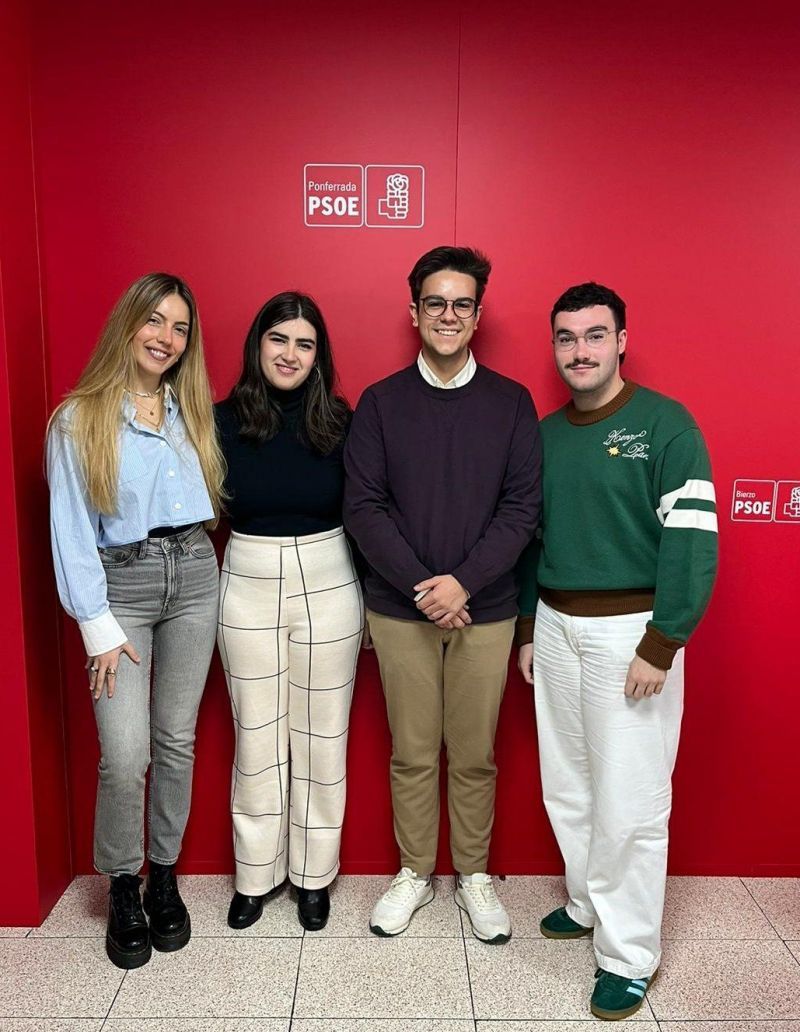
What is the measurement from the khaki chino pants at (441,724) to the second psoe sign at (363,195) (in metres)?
1.17

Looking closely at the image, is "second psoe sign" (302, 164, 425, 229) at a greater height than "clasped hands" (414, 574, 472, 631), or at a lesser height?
greater

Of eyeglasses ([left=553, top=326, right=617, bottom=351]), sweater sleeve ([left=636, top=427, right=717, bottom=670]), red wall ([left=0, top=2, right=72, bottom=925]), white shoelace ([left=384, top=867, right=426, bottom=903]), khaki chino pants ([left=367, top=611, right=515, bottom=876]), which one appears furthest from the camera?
white shoelace ([left=384, top=867, right=426, bottom=903])

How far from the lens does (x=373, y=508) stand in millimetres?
2041

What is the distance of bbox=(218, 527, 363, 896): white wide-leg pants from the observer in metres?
2.13

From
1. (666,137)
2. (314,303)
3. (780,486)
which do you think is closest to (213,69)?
(314,303)

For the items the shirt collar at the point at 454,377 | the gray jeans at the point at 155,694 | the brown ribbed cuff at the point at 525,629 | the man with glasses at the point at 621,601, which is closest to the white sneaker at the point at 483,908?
the man with glasses at the point at 621,601

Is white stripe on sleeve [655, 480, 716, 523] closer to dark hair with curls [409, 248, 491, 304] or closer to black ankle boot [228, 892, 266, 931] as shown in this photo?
dark hair with curls [409, 248, 491, 304]

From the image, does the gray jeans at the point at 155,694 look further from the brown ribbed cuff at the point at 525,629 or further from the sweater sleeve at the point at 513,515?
the brown ribbed cuff at the point at 525,629

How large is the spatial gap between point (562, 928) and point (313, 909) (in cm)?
73

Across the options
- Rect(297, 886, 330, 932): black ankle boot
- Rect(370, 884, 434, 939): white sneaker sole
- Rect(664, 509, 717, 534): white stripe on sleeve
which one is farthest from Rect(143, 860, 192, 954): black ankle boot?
Rect(664, 509, 717, 534): white stripe on sleeve

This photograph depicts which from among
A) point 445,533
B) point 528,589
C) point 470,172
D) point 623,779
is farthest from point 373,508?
point 470,172

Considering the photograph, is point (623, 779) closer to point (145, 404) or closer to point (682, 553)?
point (682, 553)

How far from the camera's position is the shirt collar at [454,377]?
7.00ft

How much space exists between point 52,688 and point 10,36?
1.84 metres
